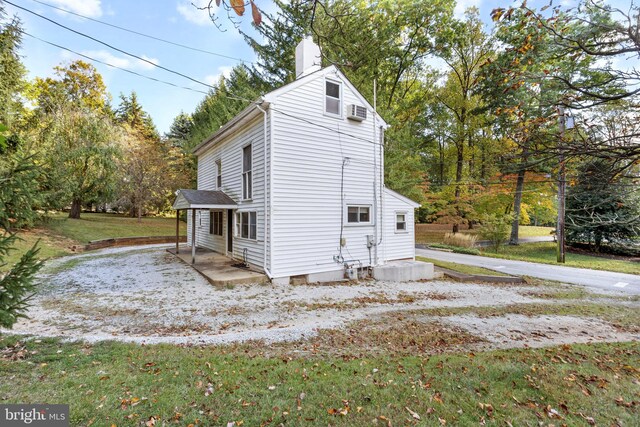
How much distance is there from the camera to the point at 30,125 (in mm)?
17594

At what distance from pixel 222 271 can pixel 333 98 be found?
7.41 meters

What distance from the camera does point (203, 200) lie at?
35.3 ft

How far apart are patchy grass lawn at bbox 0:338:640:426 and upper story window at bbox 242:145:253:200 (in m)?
6.95

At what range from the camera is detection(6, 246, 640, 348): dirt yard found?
207 inches

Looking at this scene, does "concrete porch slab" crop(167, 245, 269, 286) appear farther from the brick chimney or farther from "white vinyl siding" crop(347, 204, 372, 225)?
the brick chimney

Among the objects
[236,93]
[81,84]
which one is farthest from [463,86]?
[81,84]

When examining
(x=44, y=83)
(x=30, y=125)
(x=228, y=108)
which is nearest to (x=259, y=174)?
(x=228, y=108)

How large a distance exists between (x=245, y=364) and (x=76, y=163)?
21.6 m

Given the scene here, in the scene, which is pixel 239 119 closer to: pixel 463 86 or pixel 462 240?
pixel 462 240

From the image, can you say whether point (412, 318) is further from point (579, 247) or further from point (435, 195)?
point (579, 247)

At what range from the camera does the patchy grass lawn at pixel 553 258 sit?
14766mm

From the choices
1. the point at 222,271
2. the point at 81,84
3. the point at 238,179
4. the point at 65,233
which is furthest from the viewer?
the point at 81,84

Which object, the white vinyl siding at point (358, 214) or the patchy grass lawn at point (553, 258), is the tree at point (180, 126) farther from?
the patchy grass lawn at point (553, 258)

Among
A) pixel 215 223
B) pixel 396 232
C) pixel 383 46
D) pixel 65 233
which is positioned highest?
pixel 383 46
